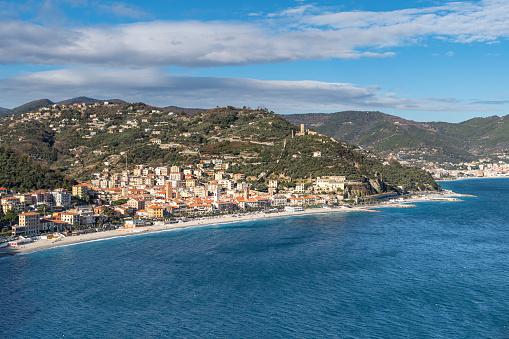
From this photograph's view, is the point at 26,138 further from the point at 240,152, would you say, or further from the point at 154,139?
the point at 240,152

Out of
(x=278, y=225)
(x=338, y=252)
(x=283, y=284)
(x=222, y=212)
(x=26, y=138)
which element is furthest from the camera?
(x=26, y=138)

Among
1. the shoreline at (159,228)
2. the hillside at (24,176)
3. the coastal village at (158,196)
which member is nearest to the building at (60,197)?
the coastal village at (158,196)

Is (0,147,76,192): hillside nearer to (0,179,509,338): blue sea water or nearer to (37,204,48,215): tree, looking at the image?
(37,204,48,215): tree

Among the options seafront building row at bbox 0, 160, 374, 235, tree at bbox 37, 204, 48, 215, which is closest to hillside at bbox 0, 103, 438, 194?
seafront building row at bbox 0, 160, 374, 235

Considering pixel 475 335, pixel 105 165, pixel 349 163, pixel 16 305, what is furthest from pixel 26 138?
pixel 475 335

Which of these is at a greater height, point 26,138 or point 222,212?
point 26,138

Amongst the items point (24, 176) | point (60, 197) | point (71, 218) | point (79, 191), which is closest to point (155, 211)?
point (71, 218)

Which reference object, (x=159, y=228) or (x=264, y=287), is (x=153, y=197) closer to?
(x=159, y=228)
